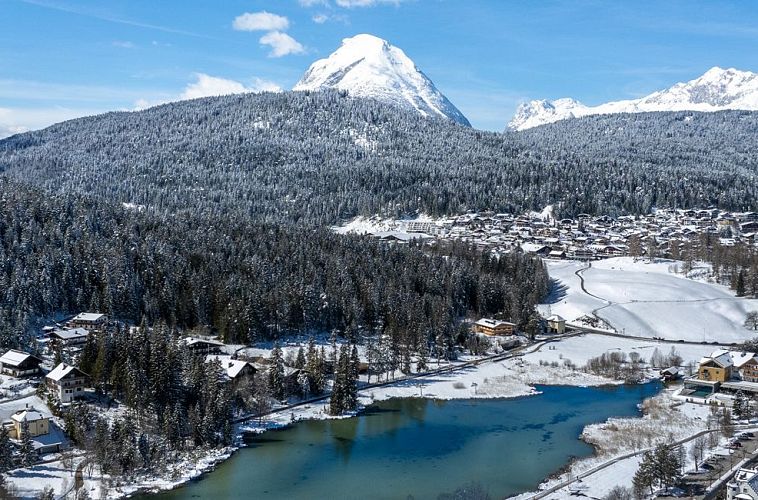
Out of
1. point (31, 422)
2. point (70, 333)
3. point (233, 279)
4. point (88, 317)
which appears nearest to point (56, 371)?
point (31, 422)

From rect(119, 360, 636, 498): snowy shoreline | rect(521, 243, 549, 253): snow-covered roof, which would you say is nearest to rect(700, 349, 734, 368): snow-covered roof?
rect(119, 360, 636, 498): snowy shoreline

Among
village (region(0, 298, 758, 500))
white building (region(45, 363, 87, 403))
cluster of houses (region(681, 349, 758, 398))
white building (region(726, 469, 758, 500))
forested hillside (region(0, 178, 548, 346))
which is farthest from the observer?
forested hillside (region(0, 178, 548, 346))

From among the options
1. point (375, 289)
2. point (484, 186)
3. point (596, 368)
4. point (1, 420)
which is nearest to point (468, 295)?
point (375, 289)

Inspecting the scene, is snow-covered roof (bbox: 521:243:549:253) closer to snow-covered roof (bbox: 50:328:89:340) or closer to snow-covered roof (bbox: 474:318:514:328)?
snow-covered roof (bbox: 474:318:514:328)

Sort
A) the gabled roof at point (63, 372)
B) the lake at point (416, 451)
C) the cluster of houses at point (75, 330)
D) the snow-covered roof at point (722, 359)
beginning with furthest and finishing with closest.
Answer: the snow-covered roof at point (722, 359)
the cluster of houses at point (75, 330)
the gabled roof at point (63, 372)
the lake at point (416, 451)

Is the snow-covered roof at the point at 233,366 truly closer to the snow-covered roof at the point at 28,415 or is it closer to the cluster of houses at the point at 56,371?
the cluster of houses at the point at 56,371

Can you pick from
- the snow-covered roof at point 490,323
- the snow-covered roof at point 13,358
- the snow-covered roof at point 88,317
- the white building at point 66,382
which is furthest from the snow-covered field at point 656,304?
the snow-covered roof at point 13,358

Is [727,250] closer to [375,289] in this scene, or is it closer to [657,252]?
[657,252]
